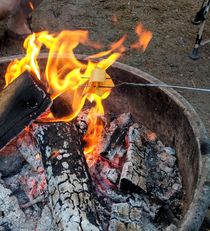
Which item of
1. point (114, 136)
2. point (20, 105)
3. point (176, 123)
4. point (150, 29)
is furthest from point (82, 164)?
point (150, 29)

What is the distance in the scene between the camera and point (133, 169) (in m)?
1.78

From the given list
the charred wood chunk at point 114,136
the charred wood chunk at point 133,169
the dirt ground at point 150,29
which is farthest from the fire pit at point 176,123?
the dirt ground at point 150,29

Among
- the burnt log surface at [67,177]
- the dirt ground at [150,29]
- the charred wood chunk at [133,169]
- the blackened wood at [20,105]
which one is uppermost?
the blackened wood at [20,105]

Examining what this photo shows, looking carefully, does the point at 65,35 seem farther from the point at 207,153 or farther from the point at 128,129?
the point at 207,153

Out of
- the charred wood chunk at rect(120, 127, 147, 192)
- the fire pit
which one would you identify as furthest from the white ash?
the fire pit

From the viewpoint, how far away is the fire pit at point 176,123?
4.26ft

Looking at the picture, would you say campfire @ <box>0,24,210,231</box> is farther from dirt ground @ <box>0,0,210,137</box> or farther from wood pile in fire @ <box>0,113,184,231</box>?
dirt ground @ <box>0,0,210,137</box>

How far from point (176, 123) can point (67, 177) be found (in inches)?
37.9

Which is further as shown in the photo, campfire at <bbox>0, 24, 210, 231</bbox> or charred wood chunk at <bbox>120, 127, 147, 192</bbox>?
charred wood chunk at <bbox>120, 127, 147, 192</bbox>

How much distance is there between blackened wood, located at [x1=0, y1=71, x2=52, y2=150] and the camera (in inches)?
67.1

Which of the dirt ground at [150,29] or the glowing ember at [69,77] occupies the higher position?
the glowing ember at [69,77]

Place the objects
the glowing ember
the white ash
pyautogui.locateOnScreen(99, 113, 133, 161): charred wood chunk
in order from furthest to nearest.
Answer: the glowing ember
pyautogui.locateOnScreen(99, 113, 133, 161): charred wood chunk
the white ash

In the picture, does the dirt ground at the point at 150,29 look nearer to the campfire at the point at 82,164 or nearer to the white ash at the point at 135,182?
the white ash at the point at 135,182

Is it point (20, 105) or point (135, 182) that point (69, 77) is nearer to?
point (20, 105)
